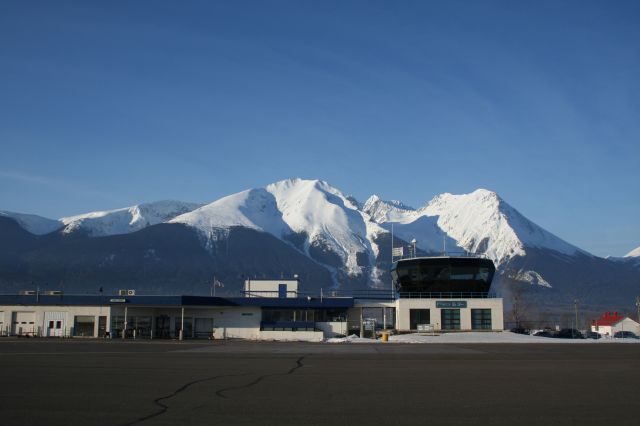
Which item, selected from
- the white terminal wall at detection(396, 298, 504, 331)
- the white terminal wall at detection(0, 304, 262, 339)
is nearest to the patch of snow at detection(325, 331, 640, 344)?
the white terminal wall at detection(396, 298, 504, 331)

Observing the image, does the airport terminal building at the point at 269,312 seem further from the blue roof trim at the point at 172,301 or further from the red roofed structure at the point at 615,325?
the red roofed structure at the point at 615,325

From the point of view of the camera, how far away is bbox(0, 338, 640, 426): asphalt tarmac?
54.5ft

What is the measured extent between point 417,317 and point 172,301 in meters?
28.6

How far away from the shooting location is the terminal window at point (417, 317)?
8094 cm

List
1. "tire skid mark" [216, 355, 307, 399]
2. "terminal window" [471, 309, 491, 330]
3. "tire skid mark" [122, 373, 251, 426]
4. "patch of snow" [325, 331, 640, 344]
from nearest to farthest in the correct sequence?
1. "tire skid mark" [122, 373, 251, 426]
2. "tire skid mark" [216, 355, 307, 399]
3. "patch of snow" [325, 331, 640, 344]
4. "terminal window" [471, 309, 491, 330]

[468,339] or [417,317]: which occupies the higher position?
[417,317]

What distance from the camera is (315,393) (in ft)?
68.8

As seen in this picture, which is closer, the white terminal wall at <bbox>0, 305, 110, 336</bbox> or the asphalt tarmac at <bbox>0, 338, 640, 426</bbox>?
the asphalt tarmac at <bbox>0, 338, 640, 426</bbox>

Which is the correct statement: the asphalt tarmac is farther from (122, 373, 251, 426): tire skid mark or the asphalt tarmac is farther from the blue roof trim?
the blue roof trim

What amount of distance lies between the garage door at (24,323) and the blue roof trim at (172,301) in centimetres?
127

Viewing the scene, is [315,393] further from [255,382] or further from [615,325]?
[615,325]

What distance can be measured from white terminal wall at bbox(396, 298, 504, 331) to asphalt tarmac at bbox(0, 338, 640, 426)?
157 feet

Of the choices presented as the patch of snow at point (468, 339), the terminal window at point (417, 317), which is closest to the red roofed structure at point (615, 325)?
the terminal window at point (417, 317)

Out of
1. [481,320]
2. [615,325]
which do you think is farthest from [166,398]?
[615,325]
